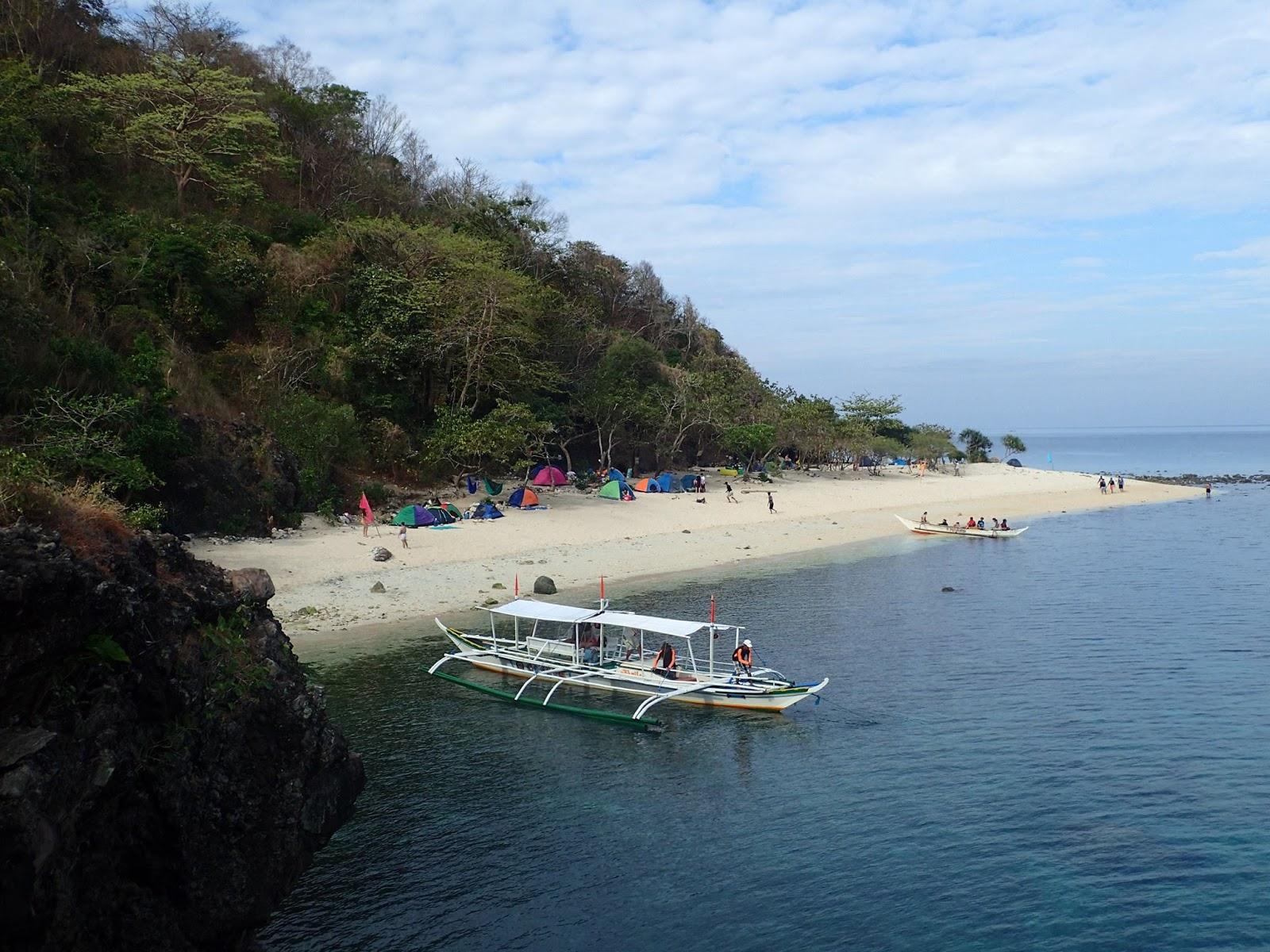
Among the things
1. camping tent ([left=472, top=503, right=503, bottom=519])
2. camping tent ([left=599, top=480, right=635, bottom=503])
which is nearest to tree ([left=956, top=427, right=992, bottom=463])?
camping tent ([left=599, top=480, right=635, bottom=503])

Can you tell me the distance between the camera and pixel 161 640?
1210cm

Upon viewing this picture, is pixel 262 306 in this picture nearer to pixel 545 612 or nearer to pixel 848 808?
pixel 545 612

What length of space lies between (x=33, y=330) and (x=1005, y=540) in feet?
171

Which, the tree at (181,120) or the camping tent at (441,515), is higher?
the tree at (181,120)

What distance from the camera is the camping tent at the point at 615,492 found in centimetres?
5862

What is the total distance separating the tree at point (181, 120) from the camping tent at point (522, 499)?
25612mm

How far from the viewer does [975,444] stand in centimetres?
12862

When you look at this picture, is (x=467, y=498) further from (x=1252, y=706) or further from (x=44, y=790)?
(x=44, y=790)

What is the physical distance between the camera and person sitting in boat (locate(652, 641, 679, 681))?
2539 centimetres

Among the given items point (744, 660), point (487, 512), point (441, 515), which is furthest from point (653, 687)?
point (487, 512)

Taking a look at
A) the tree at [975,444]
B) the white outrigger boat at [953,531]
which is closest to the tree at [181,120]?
the white outrigger boat at [953,531]

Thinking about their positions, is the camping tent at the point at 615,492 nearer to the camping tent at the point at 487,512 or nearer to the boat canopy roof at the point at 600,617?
the camping tent at the point at 487,512

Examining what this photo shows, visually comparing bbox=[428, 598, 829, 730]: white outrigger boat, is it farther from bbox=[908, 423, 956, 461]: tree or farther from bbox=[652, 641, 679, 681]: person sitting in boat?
bbox=[908, 423, 956, 461]: tree

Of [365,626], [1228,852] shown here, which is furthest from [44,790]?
[365,626]
